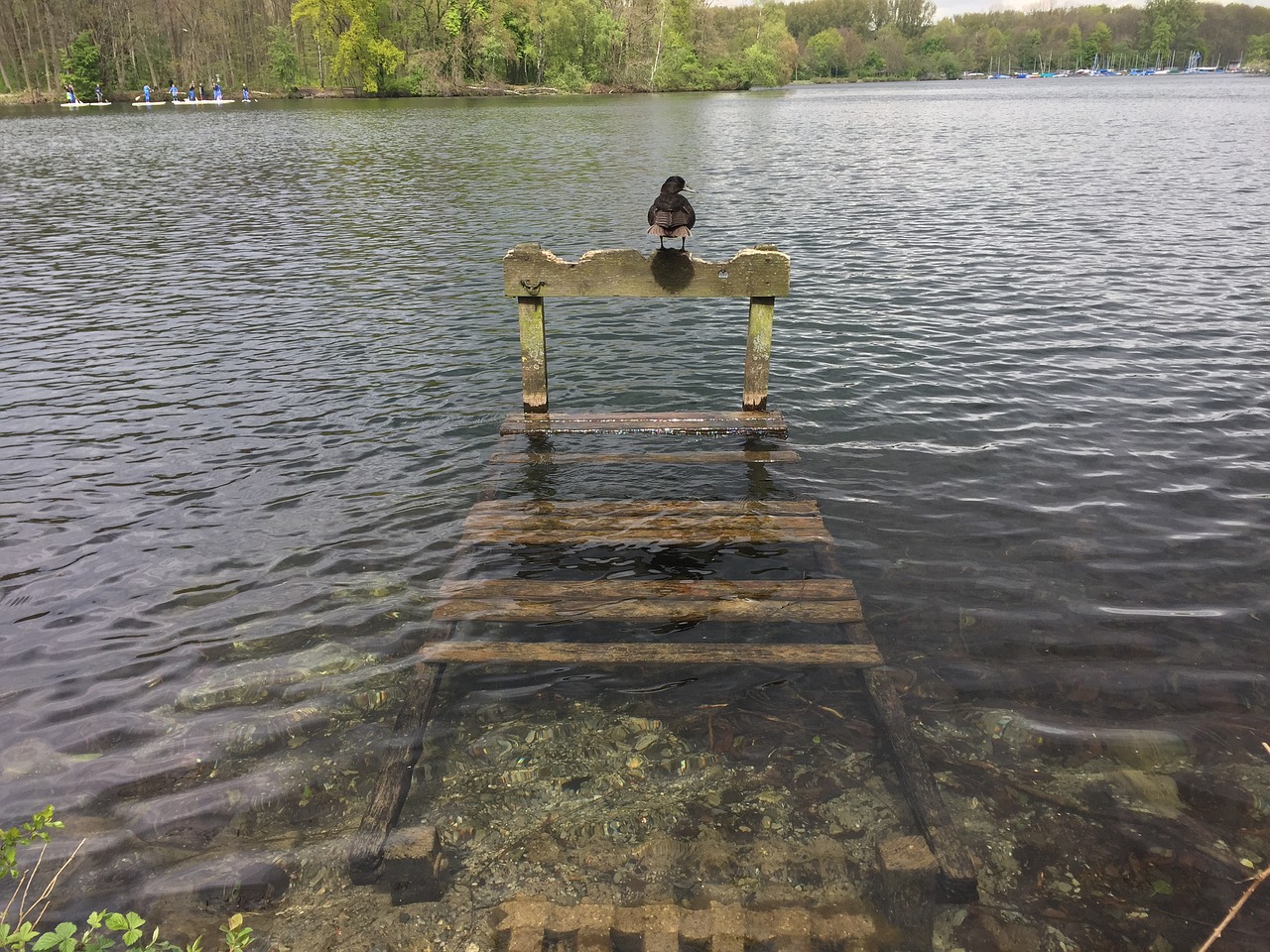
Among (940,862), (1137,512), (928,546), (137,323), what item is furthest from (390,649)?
(137,323)

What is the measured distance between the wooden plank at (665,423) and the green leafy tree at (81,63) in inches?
→ 5061

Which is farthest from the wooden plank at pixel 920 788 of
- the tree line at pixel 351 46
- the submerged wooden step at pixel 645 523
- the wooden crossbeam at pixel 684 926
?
the tree line at pixel 351 46

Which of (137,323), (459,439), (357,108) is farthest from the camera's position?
(357,108)

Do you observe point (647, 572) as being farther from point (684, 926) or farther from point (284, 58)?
point (284, 58)

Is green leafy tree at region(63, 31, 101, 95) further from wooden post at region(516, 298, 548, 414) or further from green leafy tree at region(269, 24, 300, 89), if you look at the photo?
wooden post at region(516, 298, 548, 414)

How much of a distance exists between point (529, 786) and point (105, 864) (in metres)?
2.37

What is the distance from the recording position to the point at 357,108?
8162cm

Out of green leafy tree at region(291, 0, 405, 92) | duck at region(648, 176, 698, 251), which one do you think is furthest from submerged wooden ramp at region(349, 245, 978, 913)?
green leafy tree at region(291, 0, 405, 92)

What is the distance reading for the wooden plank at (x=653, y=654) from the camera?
5.50 metres

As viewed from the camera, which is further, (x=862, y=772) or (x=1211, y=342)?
(x=1211, y=342)

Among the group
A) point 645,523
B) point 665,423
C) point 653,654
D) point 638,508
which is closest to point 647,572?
point 645,523

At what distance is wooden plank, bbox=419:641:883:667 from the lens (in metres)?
5.50

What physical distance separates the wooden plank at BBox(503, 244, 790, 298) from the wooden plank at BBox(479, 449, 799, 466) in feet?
5.99

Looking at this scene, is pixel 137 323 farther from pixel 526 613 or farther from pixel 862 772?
pixel 862 772
